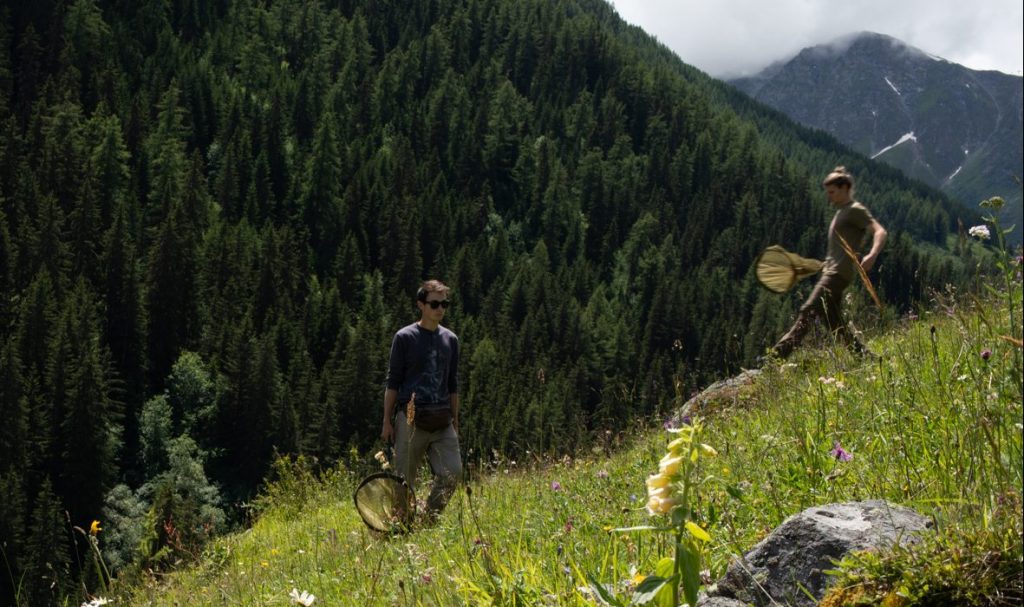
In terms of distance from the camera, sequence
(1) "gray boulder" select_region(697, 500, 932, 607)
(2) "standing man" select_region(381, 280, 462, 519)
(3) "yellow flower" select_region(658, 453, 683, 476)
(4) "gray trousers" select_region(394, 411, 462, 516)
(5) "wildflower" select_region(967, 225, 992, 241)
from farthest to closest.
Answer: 1. (2) "standing man" select_region(381, 280, 462, 519)
2. (4) "gray trousers" select_region(394, 411, 462, 516)
3. (5) "wildflower" select_region(967, 225, 992, 241)
4. (1) "gray boulder" select_region(697, 500, 932, 607)
5. (3) "yellow flower" select_region(658, 453, 683, 476)

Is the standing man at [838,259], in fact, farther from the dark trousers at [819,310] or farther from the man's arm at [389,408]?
the man's arm at [389,408]

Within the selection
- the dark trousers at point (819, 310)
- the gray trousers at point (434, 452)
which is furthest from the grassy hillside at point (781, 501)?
the dark trousers at point (819, 310)

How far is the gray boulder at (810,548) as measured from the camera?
2.22m

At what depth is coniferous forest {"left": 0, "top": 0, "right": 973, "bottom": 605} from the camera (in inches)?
2648

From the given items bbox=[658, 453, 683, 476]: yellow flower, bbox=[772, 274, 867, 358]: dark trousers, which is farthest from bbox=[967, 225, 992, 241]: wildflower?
bbox=[772, 274, 867, 358]: dark trousers

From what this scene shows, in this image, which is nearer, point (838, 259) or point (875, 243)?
point (875, 243)

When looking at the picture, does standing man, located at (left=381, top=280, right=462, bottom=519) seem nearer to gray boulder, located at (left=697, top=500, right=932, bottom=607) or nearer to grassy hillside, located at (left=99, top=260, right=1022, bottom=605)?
grassy hillside, located at (left=99, top=260, right=1022, bottom=605)

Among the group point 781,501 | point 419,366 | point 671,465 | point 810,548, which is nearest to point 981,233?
point 781,501

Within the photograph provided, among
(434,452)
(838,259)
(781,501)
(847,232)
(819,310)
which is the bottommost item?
(434,452)

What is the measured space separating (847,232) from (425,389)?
3.70 metres

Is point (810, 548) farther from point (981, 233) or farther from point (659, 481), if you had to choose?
point (981, 233)

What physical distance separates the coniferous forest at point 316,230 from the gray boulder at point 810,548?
34649 millimetres

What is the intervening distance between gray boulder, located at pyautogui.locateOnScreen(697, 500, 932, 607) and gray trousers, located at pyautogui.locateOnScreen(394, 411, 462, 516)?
387 cm

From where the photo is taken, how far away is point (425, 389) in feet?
20.6
